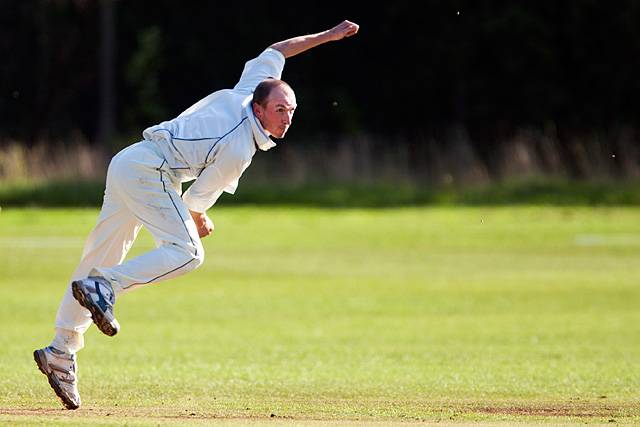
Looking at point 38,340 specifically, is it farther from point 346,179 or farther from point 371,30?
point 371,30

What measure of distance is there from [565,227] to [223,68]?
17740 millimetres

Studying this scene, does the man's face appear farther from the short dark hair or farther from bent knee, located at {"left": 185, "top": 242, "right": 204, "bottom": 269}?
bent knee, located at {"left": 185, "top": 242, "right": 204, "bottom": 269}

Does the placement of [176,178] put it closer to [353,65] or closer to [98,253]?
[98,253]

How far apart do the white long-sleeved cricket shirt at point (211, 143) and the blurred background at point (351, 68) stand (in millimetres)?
27768

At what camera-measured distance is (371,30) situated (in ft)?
137

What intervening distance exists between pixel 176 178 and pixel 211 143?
0.35 m

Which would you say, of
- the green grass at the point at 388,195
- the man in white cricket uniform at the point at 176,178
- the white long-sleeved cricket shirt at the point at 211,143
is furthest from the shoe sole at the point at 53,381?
the green grass at the point at 388,195

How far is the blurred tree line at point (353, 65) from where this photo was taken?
129 feet

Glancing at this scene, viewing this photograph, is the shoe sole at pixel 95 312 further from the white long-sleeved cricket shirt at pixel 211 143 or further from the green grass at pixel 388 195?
the green grass at pixel 388 195

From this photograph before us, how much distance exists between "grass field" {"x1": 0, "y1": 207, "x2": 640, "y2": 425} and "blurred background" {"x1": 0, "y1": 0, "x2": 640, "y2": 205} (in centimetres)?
1260

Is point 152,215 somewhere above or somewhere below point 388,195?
above

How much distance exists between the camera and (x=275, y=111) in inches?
294

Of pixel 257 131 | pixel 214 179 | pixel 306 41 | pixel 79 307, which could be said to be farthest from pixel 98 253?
pixel 306 41

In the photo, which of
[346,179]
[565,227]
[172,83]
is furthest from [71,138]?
[565,227]
